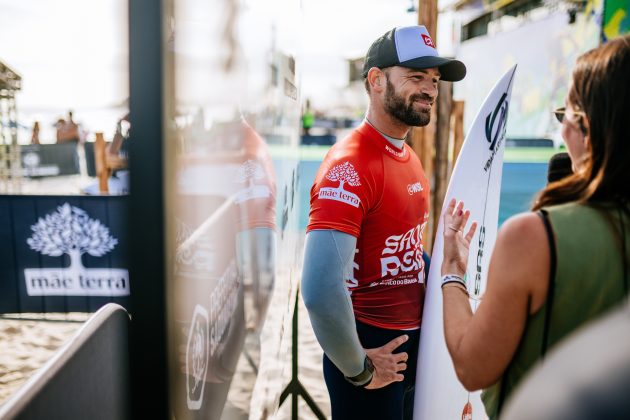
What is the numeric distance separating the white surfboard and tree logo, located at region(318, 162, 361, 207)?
1.09ft

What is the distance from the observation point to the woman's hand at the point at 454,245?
126 cm

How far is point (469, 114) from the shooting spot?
18.9m

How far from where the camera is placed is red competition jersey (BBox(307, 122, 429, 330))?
1501mm

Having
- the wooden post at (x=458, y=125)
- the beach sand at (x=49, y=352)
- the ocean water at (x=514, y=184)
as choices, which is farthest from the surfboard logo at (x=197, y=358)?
the ocean water at (x=514, y=184)

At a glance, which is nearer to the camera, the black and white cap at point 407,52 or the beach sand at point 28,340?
the black and white cap at point 407,52

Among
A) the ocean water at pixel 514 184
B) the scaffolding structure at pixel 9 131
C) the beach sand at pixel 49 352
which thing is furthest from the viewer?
the ocean water at pixel 514 184

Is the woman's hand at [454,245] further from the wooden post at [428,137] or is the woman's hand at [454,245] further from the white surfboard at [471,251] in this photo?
the wooden post at [428,137]

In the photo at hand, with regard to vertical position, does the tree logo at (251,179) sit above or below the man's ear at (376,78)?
below

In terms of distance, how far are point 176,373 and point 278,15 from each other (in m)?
1.14

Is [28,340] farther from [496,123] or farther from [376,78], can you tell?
[496,123]

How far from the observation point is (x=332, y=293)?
4.75ft

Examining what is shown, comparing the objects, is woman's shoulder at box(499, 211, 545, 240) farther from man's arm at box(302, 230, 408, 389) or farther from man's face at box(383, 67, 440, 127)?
man's face at box(383, 67, 440, 127)

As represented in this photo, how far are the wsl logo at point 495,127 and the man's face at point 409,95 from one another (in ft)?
0.93

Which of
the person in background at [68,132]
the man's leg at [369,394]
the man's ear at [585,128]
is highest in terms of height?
the person in background at [68,132]
